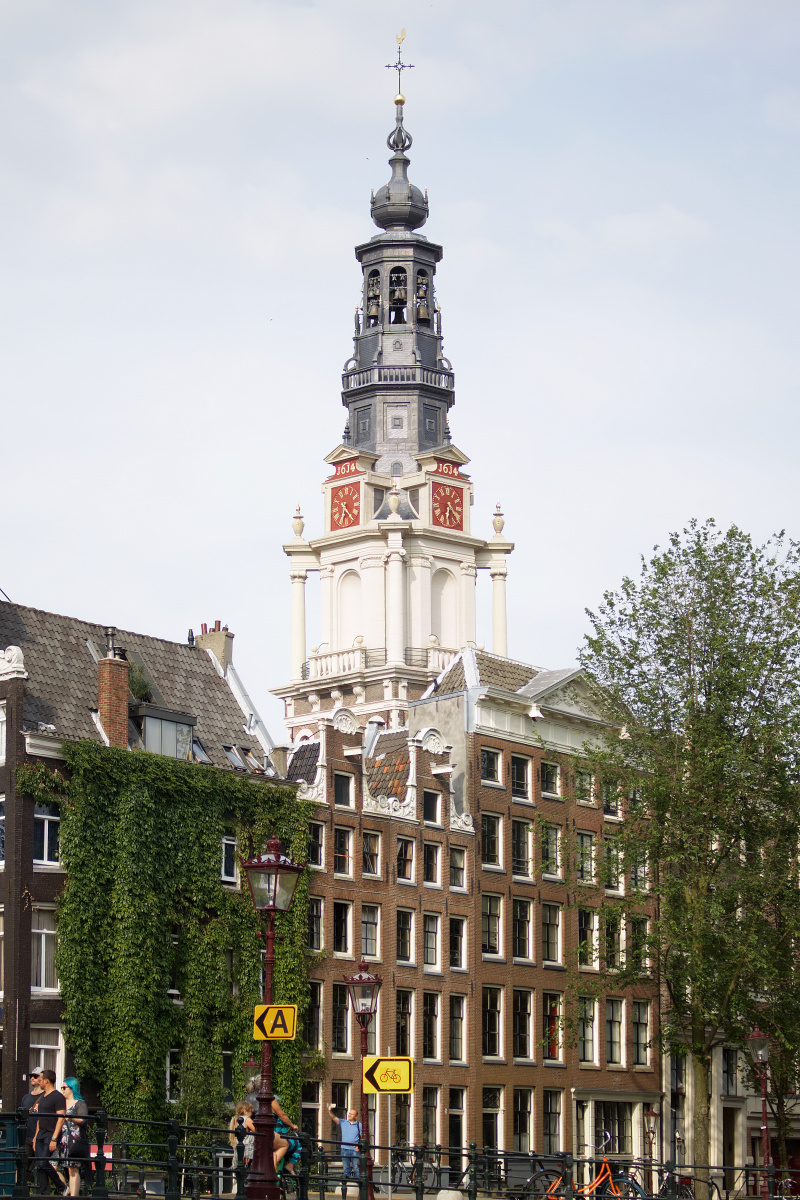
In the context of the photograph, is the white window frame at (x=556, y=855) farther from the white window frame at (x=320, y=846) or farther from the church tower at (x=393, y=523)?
the church tower at (x=393, y=523)

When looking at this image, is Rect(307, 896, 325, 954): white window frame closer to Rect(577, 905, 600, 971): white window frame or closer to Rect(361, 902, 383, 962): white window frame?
Rect(361, 902, 383, 962): white window frame

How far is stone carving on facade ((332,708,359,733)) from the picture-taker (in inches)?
2525

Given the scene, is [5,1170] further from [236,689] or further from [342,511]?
[342,511]

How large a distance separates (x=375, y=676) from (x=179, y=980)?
160 feet

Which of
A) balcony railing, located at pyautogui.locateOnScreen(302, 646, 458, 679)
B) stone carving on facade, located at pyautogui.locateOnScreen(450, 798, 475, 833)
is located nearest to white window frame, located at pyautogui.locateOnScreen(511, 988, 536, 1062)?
stone carving on facade, located at pyautogui.locateOnScreen(450, 798, 475, 833)

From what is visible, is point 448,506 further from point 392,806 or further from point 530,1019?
point 392,806

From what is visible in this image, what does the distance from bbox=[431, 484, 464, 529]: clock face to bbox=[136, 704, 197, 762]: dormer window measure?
168 feet

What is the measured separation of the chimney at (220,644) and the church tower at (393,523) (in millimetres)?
36337

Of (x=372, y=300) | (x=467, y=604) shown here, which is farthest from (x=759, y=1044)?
(x=372, y=300)

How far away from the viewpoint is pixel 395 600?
105625 millimetres

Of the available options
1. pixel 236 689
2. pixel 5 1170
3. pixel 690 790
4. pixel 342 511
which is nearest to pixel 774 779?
pixel 690 790

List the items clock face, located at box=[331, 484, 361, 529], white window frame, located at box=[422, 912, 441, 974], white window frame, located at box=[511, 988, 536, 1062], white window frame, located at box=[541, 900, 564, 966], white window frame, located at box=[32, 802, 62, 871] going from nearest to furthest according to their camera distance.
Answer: white window frame, located at box=[32, 802, 62, 871], white window frame, located at box=[422, 912, 441, 974], white window frame, located at box=[511, 988, 536, 1062], white window frame, located at box=[541, 900, 564, 966], clock face, located at box=[331, 484, 361, 529]

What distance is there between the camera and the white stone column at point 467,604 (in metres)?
109

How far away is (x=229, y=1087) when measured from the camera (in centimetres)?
5669
